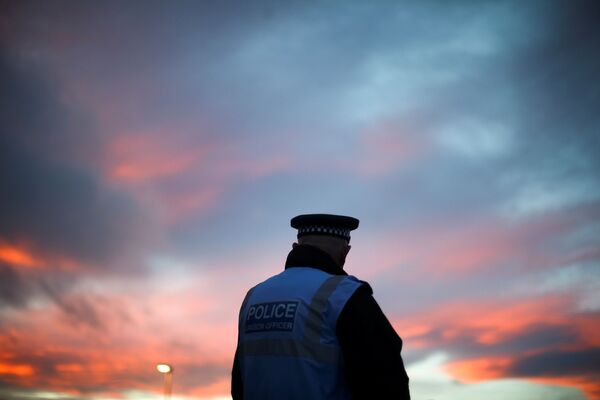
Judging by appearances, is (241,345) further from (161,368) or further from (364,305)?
(161,368)

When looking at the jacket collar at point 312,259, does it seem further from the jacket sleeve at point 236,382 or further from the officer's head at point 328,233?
the jacket sleeve at point 236,382

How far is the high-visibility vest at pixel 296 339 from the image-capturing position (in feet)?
13.9

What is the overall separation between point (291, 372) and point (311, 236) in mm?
1297

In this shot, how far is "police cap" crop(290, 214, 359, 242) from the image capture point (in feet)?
17.2

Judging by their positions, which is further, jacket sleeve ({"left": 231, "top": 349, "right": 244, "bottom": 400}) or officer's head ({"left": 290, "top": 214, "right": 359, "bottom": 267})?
officer's head ({"left": 290, "top": 214, "right": 359, "bottom": 267})

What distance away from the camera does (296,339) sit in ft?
14.4

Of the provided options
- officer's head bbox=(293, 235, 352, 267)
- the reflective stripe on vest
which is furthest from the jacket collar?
the reflective stripe on vest

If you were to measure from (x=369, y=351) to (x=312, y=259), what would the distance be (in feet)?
3.44

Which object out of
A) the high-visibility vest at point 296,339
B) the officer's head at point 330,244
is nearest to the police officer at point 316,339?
the high-visibility vest at point 296,339

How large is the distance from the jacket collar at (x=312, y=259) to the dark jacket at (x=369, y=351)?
55 cm

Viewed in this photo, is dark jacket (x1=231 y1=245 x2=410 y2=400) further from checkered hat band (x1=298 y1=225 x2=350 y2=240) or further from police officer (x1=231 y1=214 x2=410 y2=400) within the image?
checkered hat band (x1=298 y1=225 x2=350 y2=240)

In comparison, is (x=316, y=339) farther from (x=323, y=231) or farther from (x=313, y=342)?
(x=323, y=231)

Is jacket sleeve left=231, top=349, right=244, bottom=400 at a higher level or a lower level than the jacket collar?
lower

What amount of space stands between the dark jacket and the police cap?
0.98 metres
